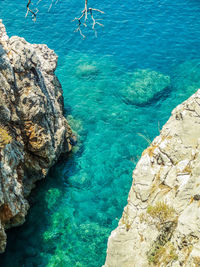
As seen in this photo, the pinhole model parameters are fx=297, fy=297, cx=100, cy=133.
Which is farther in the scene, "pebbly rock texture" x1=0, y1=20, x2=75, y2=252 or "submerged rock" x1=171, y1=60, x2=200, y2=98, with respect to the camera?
"submerged rock" x1=171, y1=60, x2=200, y2=98

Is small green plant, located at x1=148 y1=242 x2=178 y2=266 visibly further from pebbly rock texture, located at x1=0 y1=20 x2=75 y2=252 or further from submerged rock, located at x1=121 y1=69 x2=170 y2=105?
submerged rock, located at x1=121 y1=69 x2=170 y2=105

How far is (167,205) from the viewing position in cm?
928

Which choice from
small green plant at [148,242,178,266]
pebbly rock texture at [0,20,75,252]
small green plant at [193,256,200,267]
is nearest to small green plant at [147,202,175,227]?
small green plant at [148,242,178,266]

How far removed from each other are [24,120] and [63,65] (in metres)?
13.0

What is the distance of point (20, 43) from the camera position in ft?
49.7

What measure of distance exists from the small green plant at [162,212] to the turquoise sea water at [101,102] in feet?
20.0

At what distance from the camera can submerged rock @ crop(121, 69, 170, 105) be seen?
23688 mm

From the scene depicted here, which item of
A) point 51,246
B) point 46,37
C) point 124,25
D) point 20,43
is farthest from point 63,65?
point 51,246

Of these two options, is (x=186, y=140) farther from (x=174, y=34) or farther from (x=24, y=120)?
(x=174, y=34)

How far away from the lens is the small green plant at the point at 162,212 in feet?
29.4

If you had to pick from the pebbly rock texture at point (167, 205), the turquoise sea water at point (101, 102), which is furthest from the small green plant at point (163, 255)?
the turquoise sea water at point (101, 102)

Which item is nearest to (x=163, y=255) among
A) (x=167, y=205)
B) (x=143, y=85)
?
(x=167, y=205)

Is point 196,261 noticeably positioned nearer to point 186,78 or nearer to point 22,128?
point 22,128

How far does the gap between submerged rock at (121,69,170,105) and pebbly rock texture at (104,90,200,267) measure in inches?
460
